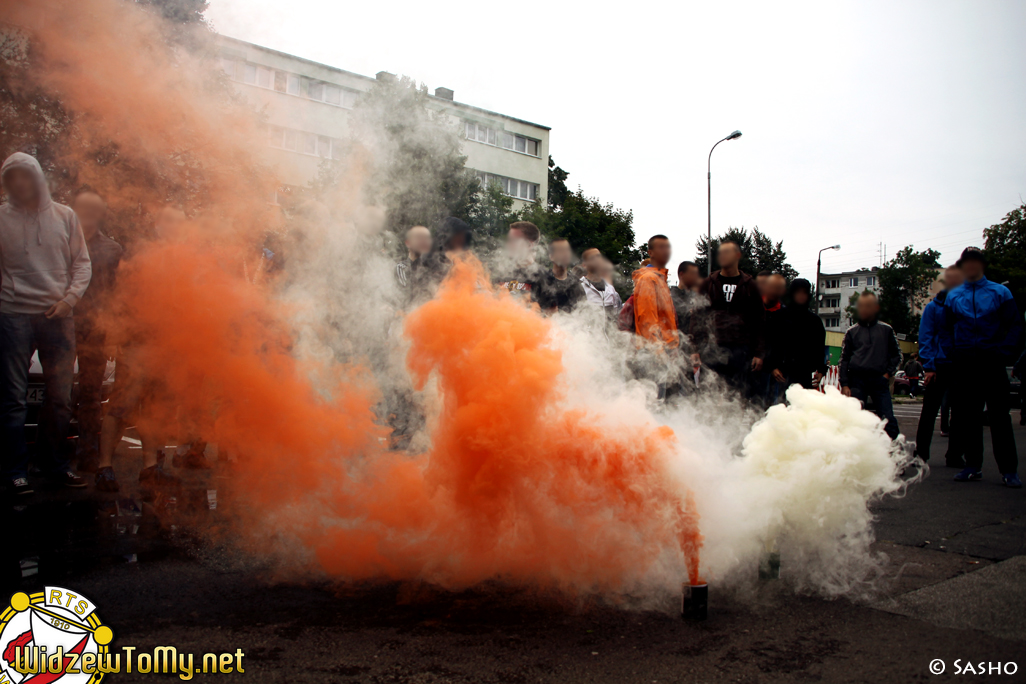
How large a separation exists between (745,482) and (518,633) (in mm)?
1424

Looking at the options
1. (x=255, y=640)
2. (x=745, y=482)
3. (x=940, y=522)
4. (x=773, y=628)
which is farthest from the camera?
(x=940, y=522)

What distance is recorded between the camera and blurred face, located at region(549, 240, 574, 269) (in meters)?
5.71

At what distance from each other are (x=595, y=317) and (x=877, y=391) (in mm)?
4147

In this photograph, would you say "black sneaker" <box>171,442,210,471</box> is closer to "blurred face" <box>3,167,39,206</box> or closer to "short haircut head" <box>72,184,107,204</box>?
"short haircut head" <box>72,184,107,204</box>

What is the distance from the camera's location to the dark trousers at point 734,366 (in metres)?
6.30

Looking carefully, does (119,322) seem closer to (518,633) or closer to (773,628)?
(518,633)

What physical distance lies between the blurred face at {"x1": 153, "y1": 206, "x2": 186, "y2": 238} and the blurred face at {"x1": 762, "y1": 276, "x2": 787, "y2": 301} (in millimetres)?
6081

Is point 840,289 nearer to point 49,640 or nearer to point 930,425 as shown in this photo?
point 930,425

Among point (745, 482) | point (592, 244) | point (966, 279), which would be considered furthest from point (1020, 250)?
point (745, 482)

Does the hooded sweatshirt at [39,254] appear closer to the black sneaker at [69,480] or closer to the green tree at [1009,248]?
the black sneaker at [69,480]

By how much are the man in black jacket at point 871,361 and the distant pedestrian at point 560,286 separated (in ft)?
12.5

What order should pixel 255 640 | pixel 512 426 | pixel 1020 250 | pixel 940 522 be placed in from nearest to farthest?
1. pixel 255 640
2. pixel 512 426
3. pixel 940 522
4. pixel 1020 250

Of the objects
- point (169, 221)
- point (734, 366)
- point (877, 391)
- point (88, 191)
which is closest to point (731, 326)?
point (734, 366)

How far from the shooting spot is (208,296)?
4047mm
